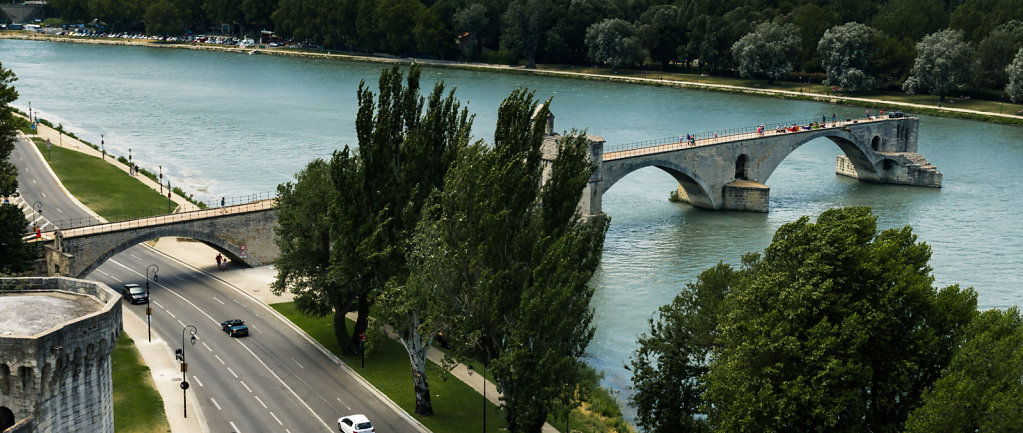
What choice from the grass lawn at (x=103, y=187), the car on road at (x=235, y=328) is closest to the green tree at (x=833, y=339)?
the car on road at (x=235, y=328)

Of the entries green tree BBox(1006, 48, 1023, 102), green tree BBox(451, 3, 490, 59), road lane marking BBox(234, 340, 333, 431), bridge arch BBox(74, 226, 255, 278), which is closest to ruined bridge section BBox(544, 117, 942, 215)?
bridge arch BBox(74, 226, 255, 278)

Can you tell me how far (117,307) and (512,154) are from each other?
69.7ft

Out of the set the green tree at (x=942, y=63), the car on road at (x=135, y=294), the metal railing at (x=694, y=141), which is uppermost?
the green tree at (x=942, y=63)

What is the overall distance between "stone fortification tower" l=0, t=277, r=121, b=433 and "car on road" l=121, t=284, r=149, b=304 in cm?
2832

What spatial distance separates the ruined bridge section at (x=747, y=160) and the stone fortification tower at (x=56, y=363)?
50.4 meters

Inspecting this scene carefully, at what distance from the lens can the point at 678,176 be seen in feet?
310

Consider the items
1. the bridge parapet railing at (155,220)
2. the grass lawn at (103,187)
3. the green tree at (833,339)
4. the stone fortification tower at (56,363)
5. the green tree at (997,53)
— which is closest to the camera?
the stone fortification tower at (56,363)

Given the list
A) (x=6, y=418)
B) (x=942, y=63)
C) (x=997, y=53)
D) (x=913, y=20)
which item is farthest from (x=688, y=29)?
(x=6, y=418)

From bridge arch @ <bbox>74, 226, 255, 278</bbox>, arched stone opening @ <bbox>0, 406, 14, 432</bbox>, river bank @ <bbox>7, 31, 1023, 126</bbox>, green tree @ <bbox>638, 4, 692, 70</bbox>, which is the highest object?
green tree @ <bbox>638, 4, 692, 70</bbox>

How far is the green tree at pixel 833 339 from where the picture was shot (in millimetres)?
35531

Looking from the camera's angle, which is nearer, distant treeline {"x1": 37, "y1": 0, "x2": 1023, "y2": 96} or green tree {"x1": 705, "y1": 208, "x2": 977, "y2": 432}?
green tree {"x1": 705, "y1": 208, "x2": 977, "y2": 432}

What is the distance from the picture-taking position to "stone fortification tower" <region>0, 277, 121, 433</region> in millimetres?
26734

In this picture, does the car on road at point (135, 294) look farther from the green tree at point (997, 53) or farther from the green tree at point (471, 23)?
the green tree at point (471, 23)

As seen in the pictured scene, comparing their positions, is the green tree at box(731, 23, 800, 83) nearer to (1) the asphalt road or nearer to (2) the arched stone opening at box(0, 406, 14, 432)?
(1) the asphalt road
